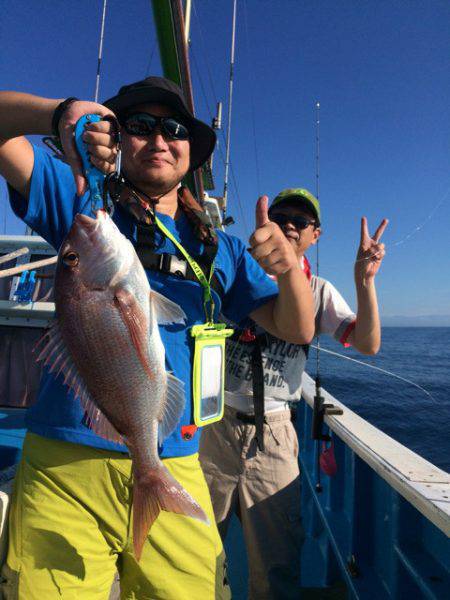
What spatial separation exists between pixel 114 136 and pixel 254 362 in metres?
1.87

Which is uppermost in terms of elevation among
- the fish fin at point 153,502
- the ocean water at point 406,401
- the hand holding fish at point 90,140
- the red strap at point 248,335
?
the hand holding fish at point 90,140

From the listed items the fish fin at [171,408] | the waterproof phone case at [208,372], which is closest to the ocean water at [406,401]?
the waterproof phone case at [208,372]

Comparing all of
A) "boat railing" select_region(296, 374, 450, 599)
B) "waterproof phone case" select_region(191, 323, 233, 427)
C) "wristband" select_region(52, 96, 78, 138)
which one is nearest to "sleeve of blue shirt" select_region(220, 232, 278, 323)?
"waterproof phone case" select_region(191, 323, 233, 427)

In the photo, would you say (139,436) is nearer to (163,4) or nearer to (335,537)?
(335,537)

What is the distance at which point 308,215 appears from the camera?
3.26 metres

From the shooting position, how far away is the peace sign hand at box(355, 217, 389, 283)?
2.73 metres

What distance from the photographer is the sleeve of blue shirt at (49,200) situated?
178 centimetres

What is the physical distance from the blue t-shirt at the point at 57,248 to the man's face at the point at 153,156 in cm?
19

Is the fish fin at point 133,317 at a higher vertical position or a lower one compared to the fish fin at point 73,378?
higher

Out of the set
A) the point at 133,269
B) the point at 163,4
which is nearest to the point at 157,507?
the point at 133,269

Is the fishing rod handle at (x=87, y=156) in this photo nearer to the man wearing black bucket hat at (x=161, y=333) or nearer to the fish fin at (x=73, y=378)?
the man wearing black bucket hat at (x=161, y=333)

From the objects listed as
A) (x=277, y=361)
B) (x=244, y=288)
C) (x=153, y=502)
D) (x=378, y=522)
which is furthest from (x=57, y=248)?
(x=378, y=522)

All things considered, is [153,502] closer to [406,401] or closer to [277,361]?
[277,361]

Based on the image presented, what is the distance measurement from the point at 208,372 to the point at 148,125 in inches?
52.4
